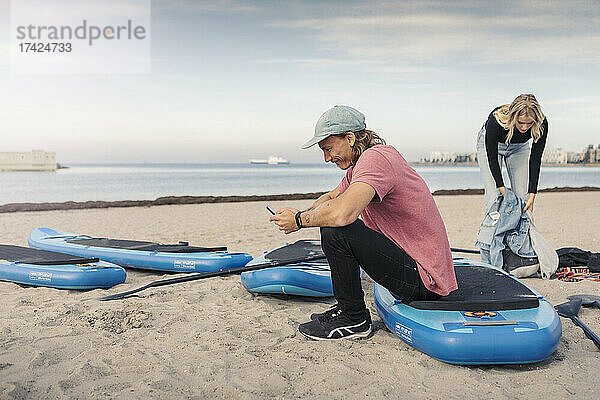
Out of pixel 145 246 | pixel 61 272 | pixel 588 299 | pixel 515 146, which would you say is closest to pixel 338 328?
pixel 588 299

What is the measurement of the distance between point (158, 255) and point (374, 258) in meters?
2.92

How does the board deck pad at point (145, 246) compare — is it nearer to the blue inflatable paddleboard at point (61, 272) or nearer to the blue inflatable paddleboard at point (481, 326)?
the blue inflatable paddleboard at point (61, 272)

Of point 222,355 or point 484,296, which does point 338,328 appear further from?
point 484,296

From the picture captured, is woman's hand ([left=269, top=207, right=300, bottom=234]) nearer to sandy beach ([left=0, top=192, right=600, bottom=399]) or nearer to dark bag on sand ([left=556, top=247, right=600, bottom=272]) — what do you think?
sandy beach ([left=0, top=192, right=600, bottom=399])

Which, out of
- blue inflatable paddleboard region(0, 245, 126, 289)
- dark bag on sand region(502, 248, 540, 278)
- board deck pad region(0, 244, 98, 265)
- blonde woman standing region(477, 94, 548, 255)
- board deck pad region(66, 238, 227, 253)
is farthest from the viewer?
board deck pad region(66, 238, 227, 253)

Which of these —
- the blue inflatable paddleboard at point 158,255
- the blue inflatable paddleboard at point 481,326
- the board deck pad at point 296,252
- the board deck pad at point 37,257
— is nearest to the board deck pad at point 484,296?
the blue inflatable paddleboard at point 481,326

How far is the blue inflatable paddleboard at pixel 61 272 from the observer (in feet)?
14.0

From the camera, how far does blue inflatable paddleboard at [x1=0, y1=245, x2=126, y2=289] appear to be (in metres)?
4.26

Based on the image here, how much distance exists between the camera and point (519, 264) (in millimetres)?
4754

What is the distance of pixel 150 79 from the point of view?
19.7 m

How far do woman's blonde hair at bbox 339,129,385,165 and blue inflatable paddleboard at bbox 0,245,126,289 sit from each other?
104 inches

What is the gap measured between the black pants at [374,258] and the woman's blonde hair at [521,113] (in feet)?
7.36

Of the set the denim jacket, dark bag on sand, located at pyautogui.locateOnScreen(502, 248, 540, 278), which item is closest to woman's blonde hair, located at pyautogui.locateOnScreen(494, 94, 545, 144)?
the denim jacket

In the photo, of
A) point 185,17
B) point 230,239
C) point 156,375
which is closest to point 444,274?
point 156,375
